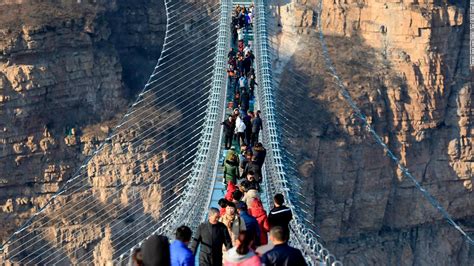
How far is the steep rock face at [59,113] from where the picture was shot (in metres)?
55.8

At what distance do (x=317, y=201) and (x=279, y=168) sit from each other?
22.4 meters

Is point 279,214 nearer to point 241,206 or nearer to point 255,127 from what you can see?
point 241,206

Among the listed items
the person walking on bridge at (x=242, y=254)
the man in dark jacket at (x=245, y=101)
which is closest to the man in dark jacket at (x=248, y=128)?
the man in dark jacket at (x=245, y=101)

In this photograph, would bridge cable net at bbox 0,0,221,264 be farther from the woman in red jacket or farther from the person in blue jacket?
the person in blue jacket

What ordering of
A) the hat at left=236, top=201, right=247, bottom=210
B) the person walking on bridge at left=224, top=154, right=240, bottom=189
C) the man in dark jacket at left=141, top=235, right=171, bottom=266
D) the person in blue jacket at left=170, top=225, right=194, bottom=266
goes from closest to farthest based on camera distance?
the man in dark jacket at left=141, top=235, right=171, bottom=266, the person in blue jacket at left=170, top=225, right=194, bottom=266, the hat at left=236, top=201, right=247, bottom=210, the person walking on bridge at left=224, top=154, right=240, bottom=189

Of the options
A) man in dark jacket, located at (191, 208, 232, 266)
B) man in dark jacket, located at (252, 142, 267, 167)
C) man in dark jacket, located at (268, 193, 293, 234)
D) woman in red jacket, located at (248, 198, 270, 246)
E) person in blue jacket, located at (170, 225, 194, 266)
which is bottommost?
man in dark jacket, located at (252, 142, 267, 167)

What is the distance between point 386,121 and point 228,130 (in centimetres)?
2608

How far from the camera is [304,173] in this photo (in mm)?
58219

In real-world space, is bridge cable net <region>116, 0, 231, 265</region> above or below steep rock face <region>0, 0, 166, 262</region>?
above

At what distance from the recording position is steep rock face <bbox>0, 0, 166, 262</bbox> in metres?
55.8

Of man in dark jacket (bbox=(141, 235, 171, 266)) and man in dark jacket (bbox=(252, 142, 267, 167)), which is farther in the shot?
man in dark jacket (bbox=(252, 142, 267, 167))

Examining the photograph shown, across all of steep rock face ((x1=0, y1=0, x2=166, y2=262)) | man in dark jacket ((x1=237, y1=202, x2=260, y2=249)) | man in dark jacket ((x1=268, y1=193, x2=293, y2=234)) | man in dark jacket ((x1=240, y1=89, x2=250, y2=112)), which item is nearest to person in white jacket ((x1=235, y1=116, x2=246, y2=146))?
man in dark jacket ((x1=240, y1=89, x2=250, y2=112))

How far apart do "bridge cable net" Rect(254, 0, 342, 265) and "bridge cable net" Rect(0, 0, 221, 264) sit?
704 centimetres

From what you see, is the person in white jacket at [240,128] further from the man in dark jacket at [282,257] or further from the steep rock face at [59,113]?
the steep rock face at [59,113]
